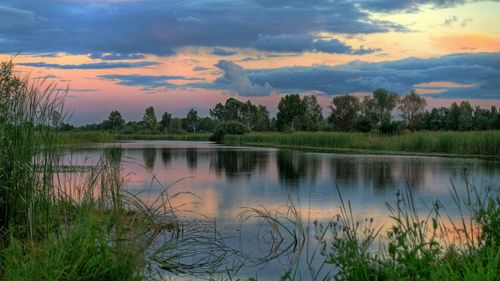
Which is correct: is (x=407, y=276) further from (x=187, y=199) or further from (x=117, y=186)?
(x=187, y=199)

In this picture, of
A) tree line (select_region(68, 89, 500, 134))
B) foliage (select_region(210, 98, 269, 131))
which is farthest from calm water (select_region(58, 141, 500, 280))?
foliage (select_region(210, 98, 269, 131))

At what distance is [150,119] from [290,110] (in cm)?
3127

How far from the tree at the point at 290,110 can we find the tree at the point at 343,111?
4582 mm

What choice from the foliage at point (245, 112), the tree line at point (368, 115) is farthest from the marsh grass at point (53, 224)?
the foliage at point (245, 112)

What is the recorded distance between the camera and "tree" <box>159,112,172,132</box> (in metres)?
92.5

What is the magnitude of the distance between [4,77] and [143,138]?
261 ft

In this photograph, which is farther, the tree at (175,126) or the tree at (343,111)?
the tree at (175,126)

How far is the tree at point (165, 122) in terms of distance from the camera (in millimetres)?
92500

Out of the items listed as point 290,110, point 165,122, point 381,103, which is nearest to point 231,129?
point 290,110

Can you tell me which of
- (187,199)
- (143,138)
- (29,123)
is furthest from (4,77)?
(143,138)

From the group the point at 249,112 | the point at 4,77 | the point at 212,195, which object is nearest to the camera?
the point at 4,77

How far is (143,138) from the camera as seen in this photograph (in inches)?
3342

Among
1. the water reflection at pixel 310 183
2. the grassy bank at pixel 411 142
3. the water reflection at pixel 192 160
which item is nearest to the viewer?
the water reflection at pixel 310 183

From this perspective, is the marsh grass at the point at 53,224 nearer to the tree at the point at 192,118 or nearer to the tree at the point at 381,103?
the tree at the point at 381,103
